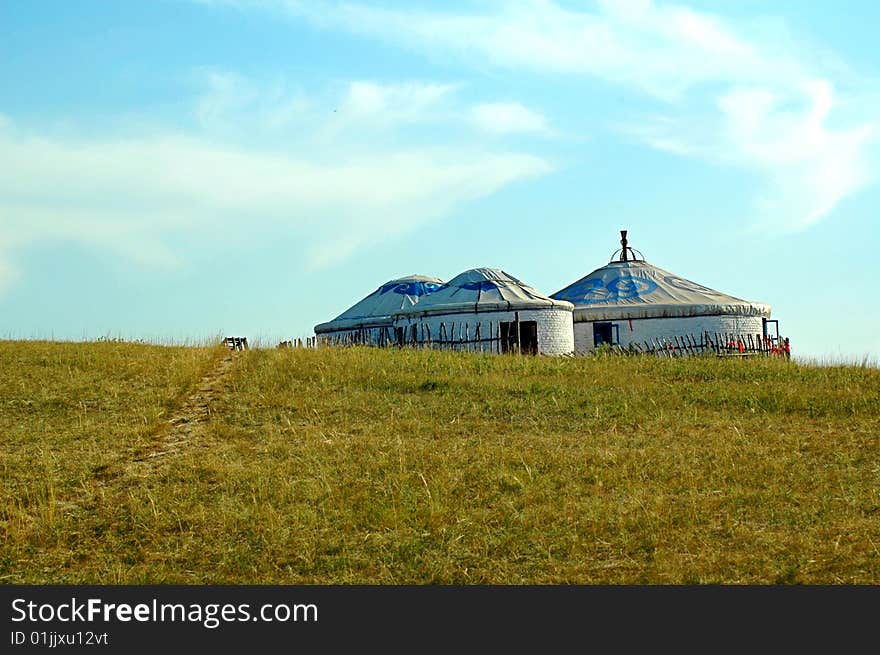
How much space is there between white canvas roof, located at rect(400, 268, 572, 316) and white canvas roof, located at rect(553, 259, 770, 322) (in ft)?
9.10

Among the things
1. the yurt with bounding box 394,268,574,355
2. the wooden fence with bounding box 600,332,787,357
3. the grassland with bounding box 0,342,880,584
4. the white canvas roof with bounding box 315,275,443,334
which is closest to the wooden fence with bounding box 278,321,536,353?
the yurt with bounding box 394,268,574,355

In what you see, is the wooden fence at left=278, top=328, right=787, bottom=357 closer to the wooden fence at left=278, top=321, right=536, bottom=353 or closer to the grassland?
the wooden fence at left=278, top=321, right=536, bottom=353

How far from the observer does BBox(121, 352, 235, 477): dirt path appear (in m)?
12.8

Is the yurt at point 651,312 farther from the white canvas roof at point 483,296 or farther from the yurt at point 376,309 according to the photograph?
the yurt at point 376,309

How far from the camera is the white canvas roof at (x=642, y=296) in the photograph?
34.9 m

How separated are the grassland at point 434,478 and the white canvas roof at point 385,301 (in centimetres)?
2111

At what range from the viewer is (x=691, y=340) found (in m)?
34.2

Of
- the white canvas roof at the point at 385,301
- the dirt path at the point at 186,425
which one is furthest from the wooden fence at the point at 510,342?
the dirt path at the point at 186,425

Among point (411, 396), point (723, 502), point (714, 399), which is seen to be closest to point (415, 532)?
point (723, 502)

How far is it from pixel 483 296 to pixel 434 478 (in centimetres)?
2088

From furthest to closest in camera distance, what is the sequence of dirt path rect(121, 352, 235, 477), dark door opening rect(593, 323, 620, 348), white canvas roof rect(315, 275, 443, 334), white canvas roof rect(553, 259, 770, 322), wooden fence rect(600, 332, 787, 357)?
1. white canvas roof rect(315, 275, 443, 334)
2. dark door opening rect(593, 323, 620, 348)
3. white canvas roof rect(553, 259, 770, 322)
4. wooden fence rect(600, 332, 787, 357)
5. dirt path rect(121, 352, 235, 477)

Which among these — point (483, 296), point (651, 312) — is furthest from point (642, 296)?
point (483, 296)

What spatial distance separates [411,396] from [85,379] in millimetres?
5840

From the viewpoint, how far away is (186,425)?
49.1 feet
